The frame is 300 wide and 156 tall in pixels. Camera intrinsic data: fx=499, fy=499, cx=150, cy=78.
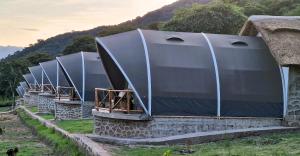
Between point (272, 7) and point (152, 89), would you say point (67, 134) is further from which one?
point (272, 7)

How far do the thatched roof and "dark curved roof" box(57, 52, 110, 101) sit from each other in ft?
45.7

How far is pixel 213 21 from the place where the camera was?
50250 mm

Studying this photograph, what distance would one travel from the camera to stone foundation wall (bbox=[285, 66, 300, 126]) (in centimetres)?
2078

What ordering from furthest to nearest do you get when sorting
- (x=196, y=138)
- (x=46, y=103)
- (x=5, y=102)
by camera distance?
(x=5, y=102)
(x=46, y=103)
(x=196, y=138)

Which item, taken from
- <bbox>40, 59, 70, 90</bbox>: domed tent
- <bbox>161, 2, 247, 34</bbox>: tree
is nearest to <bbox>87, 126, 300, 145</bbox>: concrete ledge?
<bbox>40, 59, 70, 90</bbox>: domed tent

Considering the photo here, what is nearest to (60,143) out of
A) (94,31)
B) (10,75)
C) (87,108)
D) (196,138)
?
(196,138)

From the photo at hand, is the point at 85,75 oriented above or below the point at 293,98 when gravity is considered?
above

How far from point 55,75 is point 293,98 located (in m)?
29.1

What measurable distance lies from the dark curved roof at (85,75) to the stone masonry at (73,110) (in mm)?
521

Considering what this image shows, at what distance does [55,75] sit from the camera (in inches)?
1811

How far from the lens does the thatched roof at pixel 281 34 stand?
811 inches

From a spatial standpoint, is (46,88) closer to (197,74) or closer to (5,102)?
(197,74)

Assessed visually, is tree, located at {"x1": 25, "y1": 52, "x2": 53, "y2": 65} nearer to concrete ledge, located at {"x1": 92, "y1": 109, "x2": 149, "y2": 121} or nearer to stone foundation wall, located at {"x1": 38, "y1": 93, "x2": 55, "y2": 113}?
stone foundation wall, located at {"x1": 38, "y1": 93, "x2": 55, "y2": 113}

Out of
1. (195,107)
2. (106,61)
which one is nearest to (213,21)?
(106,61)
